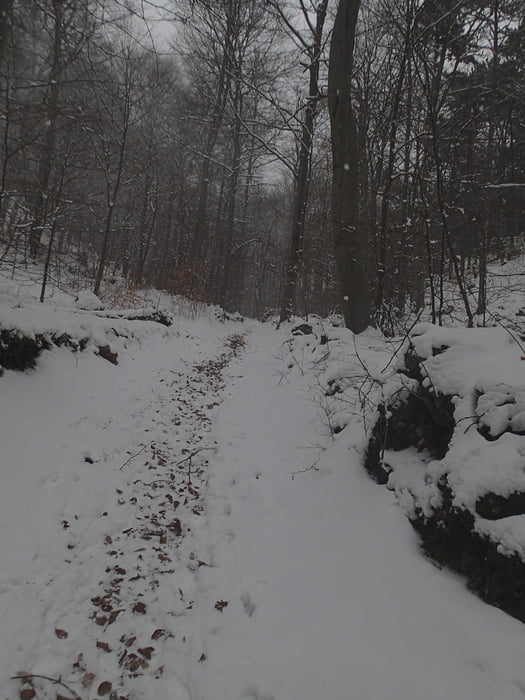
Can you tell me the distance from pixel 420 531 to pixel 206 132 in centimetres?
2048

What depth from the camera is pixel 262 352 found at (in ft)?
34.3

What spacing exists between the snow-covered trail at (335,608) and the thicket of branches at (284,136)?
339 centimetres

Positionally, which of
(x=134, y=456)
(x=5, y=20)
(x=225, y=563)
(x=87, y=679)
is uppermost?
(x=5, y=20)

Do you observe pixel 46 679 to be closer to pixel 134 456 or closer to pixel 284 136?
pixel 134 456

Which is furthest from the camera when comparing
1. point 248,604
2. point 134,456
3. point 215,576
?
point 134,456

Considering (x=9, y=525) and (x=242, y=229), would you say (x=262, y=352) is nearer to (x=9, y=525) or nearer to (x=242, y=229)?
(x=9, y=525)

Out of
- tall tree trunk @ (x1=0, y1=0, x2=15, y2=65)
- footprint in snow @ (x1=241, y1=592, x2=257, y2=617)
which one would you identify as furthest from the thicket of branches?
footprint in snow @ (x1=241, y1=592, x2=257, y2=617)

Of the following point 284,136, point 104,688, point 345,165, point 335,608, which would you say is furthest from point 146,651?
point 284,136

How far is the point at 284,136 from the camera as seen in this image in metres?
14.0

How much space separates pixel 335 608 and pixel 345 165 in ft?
22.1

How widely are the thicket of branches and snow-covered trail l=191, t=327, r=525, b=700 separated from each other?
339 cm

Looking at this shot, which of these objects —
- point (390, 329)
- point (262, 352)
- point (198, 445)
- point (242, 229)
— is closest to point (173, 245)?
point (242, 229)

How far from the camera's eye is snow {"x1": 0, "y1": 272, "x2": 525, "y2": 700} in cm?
162

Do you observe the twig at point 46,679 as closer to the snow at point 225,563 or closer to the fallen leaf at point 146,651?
the snow at point 225,563
